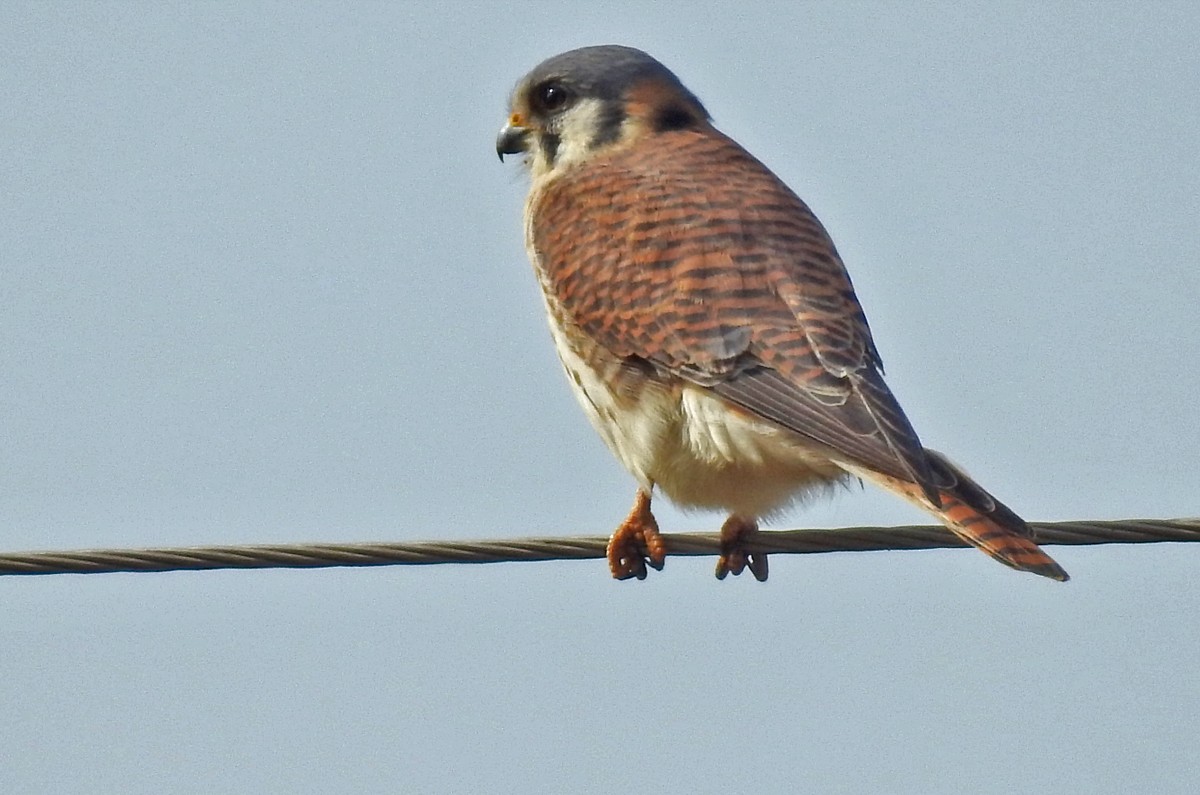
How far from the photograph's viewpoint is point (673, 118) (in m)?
7.00

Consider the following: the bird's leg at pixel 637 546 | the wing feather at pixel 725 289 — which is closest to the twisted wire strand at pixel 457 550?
the wing feather at pixel 725 289

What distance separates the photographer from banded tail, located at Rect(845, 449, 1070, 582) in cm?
465

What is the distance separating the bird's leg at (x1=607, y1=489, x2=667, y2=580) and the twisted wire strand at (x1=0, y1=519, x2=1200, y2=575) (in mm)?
1092

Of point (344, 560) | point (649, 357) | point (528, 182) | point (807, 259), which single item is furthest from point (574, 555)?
point (528, 182)

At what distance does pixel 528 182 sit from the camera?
22.8 feet

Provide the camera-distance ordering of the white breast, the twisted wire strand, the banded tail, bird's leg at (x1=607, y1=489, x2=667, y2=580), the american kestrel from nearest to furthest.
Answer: the twisted wire strand
the banded tail
the american kestrel
the white breast
bird's leg at (x1=607, y1=489, x2=667, y2=580)

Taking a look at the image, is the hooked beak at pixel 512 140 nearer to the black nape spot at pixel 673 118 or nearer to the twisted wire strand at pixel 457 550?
the black nape spot at pixel 673 118

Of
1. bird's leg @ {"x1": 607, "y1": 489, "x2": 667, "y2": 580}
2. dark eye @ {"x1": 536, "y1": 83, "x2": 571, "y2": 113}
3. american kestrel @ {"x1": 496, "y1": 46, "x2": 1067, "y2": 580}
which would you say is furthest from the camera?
dark eye @ {"x1": 536, "y1": 83, "x2": 571, "y2": 113}

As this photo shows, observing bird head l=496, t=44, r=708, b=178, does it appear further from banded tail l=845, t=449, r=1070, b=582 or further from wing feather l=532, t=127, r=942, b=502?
banded tail l=845, t=449, r=1070, b=582

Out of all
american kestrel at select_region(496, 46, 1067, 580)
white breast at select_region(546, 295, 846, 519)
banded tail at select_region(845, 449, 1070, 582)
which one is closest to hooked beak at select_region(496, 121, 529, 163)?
american kestrel at select_region(496, 46, 1067, 580)

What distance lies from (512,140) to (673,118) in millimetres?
553

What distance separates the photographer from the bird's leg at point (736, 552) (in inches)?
232

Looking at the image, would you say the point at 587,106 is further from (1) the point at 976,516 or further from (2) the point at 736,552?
(1) the point at 976,516

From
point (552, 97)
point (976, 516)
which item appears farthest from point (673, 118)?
point (976, 516)
